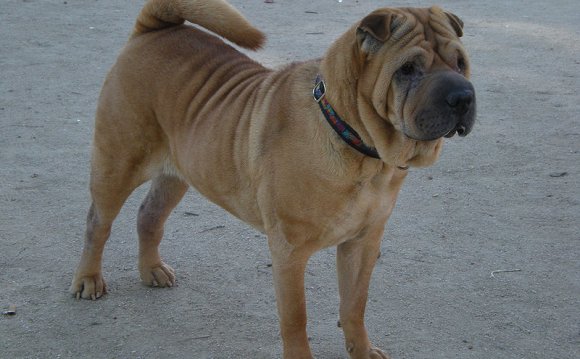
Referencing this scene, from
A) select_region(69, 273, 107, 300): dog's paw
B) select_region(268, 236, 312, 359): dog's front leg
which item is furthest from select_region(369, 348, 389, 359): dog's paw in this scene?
select_region(69, 273, 107, 300): dog's paw

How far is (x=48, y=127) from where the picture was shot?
629 cm

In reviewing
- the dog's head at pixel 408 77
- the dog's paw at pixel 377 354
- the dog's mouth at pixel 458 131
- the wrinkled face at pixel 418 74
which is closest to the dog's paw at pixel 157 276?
the dog's paw at pixel 377 354

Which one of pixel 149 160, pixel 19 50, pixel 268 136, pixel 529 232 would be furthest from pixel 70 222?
pixel 19 50

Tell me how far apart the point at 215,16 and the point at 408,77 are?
4.11 feet

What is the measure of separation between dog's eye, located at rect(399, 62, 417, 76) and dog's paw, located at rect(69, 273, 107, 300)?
201cm

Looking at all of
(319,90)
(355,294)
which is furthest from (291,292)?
(319,90)

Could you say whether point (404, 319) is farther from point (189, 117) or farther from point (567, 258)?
point (189, 117)

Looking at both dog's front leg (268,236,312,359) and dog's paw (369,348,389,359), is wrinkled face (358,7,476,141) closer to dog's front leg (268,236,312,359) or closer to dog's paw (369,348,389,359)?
dog's front leg (268,236,312,359)

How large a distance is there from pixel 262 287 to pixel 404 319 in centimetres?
74

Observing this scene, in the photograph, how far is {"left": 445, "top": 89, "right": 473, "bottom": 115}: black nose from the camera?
2.88 metres

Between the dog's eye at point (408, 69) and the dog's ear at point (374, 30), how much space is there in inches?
4.7

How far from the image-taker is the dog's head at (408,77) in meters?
2.91

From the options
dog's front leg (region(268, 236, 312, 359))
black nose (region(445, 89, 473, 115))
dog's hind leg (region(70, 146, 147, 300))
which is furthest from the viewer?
dog's hind leg (region(70, 146, 147, 300))

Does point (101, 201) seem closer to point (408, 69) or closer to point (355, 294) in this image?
point (355, 294)
